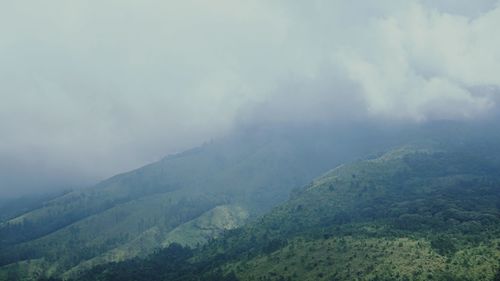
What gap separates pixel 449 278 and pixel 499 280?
56.1ft

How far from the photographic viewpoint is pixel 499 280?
191 meters

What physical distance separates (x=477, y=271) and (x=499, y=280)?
9.64 metres

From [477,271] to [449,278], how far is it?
417 inches

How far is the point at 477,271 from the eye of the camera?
654 ft

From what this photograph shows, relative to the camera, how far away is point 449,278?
19988 centimetres
